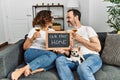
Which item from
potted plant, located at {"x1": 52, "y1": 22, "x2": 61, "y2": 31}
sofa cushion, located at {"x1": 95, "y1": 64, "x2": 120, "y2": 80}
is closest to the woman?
sofa cushion, located at {"x1": 95, "y1": 64, "x2": 120, "y2": 80}

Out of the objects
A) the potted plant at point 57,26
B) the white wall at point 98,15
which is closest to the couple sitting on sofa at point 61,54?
the white wall at point 98,15

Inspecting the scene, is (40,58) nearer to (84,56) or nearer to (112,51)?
(84,56)

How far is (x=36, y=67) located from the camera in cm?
201

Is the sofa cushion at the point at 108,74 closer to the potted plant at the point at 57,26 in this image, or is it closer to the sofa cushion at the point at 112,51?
the sofa cushion at the point at 112,51

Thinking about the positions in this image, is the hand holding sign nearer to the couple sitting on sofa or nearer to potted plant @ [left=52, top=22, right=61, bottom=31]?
the couple sitting on sofa

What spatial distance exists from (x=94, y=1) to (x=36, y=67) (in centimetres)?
192

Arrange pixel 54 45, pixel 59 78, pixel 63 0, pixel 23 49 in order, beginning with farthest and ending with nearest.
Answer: pixel 63 0, pixel 23 49, pixel 54 45, pixel 59 78

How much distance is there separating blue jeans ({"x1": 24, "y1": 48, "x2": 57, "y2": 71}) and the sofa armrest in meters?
0.13

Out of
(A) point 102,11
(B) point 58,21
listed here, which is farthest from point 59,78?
(B) point 58,21

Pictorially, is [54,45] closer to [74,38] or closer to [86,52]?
[74,38]

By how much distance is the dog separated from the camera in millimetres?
2136

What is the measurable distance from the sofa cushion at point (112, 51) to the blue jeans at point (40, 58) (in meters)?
0.62

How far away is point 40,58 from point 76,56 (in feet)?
1.35

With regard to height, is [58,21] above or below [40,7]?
below
